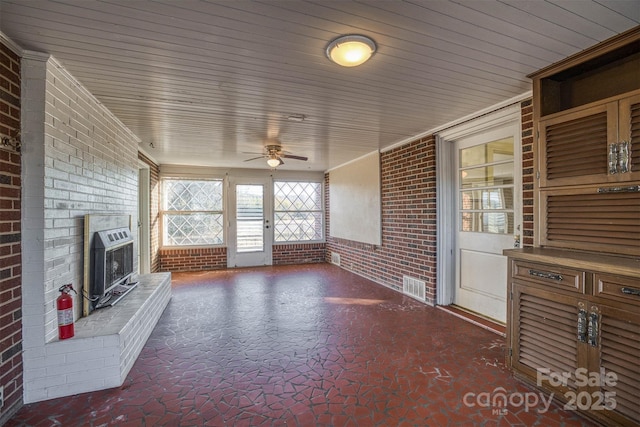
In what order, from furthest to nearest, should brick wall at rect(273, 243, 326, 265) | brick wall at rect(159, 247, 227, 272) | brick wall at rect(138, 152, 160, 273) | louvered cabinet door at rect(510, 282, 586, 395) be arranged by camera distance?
brick wall at rect(273, 243, 326, 265) → brick wall at rect(159, 247, 227, 272) → brick wall at rect(138, 152, 160, 273) → louvered cabinet door at rect(510, 282, 586, 395)

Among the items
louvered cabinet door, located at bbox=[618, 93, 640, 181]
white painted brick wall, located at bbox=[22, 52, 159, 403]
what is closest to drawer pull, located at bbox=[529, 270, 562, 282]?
louvered cabinet door, located at bbox=[618, 93, 640, 181]

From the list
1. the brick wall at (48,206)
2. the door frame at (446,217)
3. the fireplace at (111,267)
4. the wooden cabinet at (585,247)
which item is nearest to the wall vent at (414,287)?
the door frame at (446,217)

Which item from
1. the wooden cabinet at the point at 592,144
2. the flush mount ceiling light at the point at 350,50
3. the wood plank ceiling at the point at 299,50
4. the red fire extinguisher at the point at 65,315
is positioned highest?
the wood plank ceiling at the point at 299,50

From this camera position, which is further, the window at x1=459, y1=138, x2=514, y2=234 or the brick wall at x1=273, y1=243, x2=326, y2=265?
the brick wall at x1=273, y1=243, x2=326, y2=265

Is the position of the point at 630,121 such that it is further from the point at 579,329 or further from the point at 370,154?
the point at 370,154

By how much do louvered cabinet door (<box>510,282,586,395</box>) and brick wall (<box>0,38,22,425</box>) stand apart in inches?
127

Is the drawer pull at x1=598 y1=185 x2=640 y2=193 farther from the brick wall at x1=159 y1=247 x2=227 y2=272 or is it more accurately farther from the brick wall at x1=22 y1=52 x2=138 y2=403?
the brick wall at x1=159 y1=247 x2=227 y2=272

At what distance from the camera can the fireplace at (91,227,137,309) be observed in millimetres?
2504

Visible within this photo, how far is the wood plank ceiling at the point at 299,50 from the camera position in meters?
1.52

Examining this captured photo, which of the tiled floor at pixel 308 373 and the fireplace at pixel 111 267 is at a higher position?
the fireplace at pixel 111 267

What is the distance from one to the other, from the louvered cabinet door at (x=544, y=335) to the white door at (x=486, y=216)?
940mm

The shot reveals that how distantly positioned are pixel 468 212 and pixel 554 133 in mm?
1479

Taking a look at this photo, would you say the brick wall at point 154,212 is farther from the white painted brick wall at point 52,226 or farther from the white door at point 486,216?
the white door at point 486,216

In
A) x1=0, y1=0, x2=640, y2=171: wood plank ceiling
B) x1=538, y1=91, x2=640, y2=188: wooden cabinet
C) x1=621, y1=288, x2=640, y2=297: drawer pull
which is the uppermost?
x1=0, y1=0, x2=640, y2=171: wood plank ceiling
